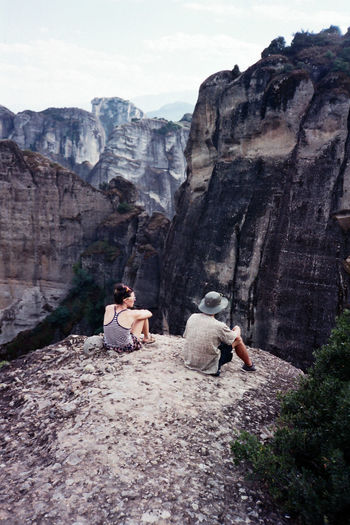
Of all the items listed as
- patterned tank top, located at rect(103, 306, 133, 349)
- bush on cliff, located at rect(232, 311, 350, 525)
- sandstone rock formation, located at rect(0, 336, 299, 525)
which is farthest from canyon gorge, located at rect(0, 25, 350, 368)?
patterned tank top, located at rect(103, 306, 133, 349)

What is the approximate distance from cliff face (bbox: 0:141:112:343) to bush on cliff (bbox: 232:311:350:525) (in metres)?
23.2

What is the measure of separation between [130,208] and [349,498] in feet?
80.9

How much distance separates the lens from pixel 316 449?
2.75m

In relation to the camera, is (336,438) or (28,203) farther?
(28,203)

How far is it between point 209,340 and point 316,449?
2144mm

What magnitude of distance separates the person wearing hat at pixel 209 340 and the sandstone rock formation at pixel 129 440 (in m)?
0.20

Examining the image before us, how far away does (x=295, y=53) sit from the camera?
1714 cm

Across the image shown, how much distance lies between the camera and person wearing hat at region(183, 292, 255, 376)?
187 inches

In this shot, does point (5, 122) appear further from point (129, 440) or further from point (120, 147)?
point (129, 440)

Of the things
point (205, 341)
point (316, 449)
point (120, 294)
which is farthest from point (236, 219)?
point (316, 449)

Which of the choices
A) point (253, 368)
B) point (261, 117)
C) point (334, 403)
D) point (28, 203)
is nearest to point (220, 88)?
point (261, 117)

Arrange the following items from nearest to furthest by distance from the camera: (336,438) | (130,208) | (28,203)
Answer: (336,438)
(28,203)
(130,208)

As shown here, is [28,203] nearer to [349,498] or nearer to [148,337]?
[148,337]

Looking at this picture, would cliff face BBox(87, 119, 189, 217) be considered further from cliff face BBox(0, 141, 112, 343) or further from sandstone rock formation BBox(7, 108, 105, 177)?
cliff face BBox(0, 141, 112, 343)
